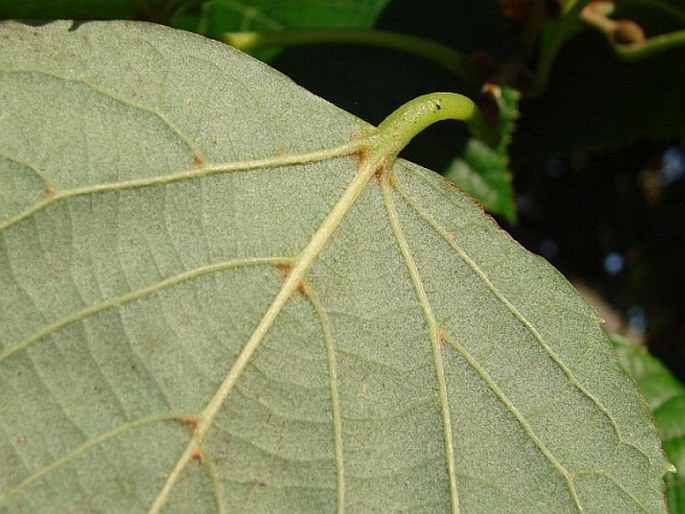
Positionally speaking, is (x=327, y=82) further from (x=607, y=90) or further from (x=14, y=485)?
(x=14, y=485)

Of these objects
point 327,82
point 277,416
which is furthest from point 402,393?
point 327,82

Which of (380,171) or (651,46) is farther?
(651,46)

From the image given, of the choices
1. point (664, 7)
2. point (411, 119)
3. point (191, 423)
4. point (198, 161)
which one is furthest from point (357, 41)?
point (191, 423)

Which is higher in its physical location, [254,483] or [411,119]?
[411,119]

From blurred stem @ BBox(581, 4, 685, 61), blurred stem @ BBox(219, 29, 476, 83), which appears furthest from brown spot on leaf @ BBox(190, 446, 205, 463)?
blurred stem @ BBox(581, 4, 685, 61)

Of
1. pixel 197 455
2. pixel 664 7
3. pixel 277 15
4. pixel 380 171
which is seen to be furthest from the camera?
pixel 277 15

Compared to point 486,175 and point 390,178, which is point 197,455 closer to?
point 390,178

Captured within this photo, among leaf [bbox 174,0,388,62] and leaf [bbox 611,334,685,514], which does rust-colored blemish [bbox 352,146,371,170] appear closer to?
leaf [bbox 174,0,388,62]

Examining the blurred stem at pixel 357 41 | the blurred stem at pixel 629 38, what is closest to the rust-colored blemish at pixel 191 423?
the blurred stem at pixel 357 41
